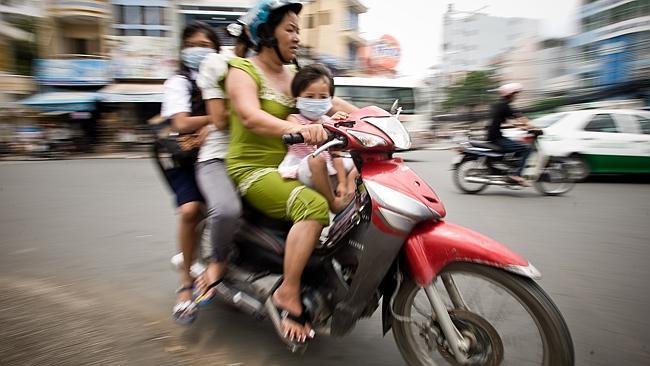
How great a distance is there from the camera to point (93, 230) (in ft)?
16.2

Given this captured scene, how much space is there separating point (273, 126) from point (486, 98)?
44.0 metres

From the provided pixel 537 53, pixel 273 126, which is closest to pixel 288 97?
pixel 273 126

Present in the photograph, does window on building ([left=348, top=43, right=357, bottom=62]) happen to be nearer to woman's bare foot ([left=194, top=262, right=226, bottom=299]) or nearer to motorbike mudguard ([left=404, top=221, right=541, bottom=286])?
woman's bare foot ([left=194, top=262, right=226, bottom=299])

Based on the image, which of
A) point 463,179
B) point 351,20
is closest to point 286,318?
point 463,179

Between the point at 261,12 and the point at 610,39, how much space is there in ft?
115

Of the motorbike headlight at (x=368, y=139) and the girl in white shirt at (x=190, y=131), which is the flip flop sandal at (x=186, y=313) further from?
the motorbike headlight at (x=368, y=139)

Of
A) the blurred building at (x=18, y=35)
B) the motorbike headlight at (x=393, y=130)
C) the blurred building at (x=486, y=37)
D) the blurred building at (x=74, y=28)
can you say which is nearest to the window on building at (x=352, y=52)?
the blurred building at (x=486, y=37)

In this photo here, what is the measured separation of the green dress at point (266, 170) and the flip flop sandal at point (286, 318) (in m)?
0.43

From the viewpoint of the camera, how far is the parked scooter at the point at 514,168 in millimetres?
7066

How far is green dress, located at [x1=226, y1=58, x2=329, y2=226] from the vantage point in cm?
212

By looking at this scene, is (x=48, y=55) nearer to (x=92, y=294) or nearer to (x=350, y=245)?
(x=92, y=294)

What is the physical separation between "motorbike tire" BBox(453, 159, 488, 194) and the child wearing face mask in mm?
5463

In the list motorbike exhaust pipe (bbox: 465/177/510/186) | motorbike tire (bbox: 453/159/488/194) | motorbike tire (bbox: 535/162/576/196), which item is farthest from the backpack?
motorbike tire (bbox: 535/162/576/196)

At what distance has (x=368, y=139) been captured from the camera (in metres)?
1.91
